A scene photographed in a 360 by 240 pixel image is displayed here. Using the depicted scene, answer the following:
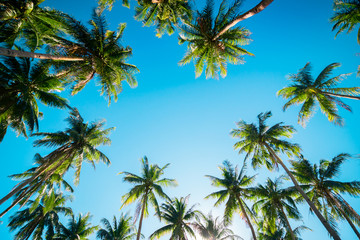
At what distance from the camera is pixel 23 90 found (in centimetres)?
1153

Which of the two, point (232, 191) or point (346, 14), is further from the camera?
point (232, 191)

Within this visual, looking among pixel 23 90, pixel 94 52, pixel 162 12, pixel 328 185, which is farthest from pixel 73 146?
pixel 328 185

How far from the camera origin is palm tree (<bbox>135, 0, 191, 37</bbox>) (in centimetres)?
1360

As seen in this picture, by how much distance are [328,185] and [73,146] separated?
866 inches

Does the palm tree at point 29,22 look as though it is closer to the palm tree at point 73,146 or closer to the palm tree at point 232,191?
the palm tree at point 73,146

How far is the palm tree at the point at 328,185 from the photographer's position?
13.0 m

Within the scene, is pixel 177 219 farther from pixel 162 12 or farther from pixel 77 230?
pixel 162 12

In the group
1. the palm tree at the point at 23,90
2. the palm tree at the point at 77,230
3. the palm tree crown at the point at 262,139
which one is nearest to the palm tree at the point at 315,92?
the palm tree crown at the point at 262,139

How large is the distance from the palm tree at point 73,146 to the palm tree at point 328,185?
61.4 ft

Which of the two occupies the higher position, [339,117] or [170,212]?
[339,117]

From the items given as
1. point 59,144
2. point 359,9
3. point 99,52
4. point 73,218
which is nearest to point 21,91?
point 59,144

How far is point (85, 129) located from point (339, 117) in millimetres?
21952

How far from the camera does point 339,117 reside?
13492 millimetres

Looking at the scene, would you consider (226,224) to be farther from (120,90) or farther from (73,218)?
(73,218)
